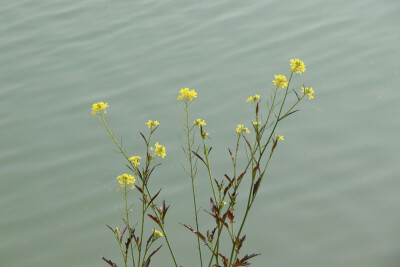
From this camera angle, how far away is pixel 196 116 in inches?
140

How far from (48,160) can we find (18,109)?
2.02ft

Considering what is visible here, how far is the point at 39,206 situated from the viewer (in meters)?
3.06

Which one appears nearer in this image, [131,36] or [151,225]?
[151,225]

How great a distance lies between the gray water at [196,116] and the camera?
2781 millimetres

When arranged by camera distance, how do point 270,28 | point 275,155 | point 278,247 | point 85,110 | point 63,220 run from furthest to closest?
1. point 270,28
2. point 85,110
3. point 275,155
4. point 63,220
5. point 278,247

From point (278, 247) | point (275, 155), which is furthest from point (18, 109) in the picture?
point (278, 247)

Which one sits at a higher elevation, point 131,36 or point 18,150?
point 131,36

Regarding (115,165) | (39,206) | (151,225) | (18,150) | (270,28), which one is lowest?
(151,225)

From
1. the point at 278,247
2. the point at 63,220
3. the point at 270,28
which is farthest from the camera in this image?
the point at 270,28

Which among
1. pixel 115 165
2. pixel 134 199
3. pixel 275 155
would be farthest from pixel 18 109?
pixel 275 155

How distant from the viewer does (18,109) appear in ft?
12.7

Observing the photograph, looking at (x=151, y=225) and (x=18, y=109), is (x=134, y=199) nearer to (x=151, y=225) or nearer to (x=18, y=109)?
(x=151, y=225)

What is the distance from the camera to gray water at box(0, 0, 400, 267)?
2781 mm

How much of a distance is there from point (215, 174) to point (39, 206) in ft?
2.49
